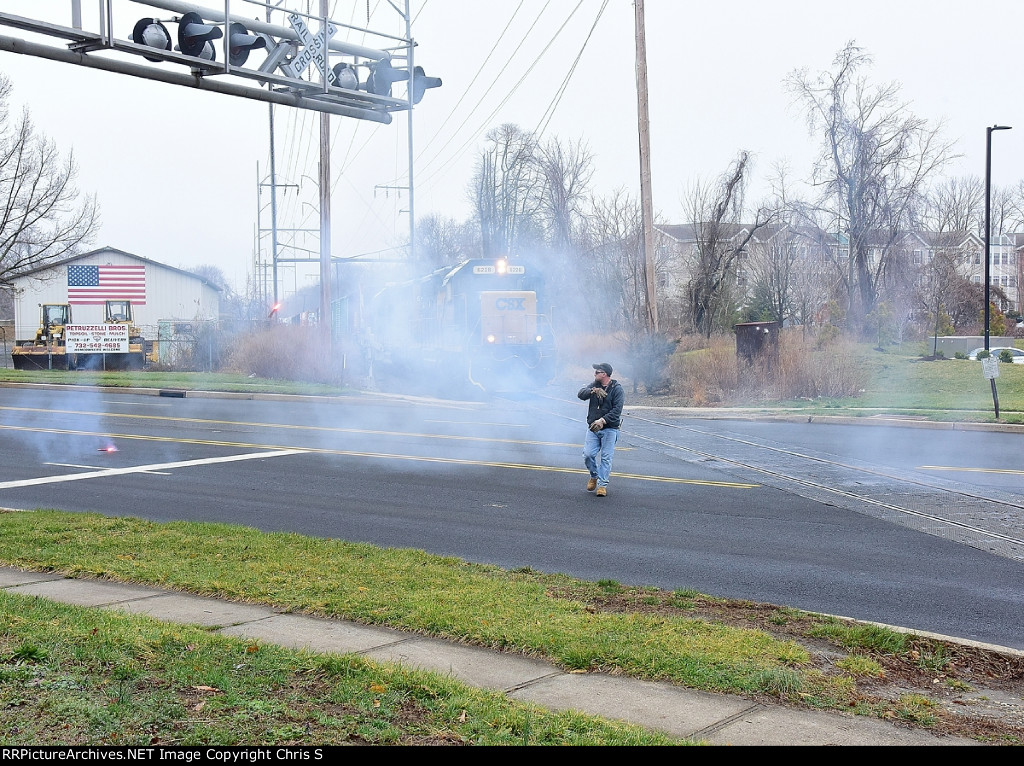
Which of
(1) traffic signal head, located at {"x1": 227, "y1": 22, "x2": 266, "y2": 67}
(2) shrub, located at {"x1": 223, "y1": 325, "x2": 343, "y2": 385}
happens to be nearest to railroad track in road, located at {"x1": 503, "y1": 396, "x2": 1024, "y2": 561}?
(1) traffic signal head, located at {"x1": 227, "y1": 22, "x2": 266, "y2": 67}

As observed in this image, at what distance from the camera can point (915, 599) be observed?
25.0 ft

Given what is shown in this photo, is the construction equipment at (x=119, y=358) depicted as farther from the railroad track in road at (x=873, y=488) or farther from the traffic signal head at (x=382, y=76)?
the railroad track in road at (x=873, y=488)

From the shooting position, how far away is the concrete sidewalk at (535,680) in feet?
15.2

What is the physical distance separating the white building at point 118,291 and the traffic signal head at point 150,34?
4170 cm

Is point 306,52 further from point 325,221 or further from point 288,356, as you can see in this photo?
point 288,356

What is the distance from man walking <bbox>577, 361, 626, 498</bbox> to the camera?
41.6 feet

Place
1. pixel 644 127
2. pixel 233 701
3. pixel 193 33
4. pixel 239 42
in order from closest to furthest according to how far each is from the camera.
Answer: pixel 233 701, pixel 193 33, pixel 239 42, pixel 644 127

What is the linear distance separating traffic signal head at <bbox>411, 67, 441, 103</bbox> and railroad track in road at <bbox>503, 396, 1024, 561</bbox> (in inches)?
277

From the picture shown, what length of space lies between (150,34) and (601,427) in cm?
720

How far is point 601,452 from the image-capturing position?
1280cm

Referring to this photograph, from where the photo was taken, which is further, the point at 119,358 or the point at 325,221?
the point at 119,358

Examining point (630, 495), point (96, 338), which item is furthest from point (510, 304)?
point (96, 338)
